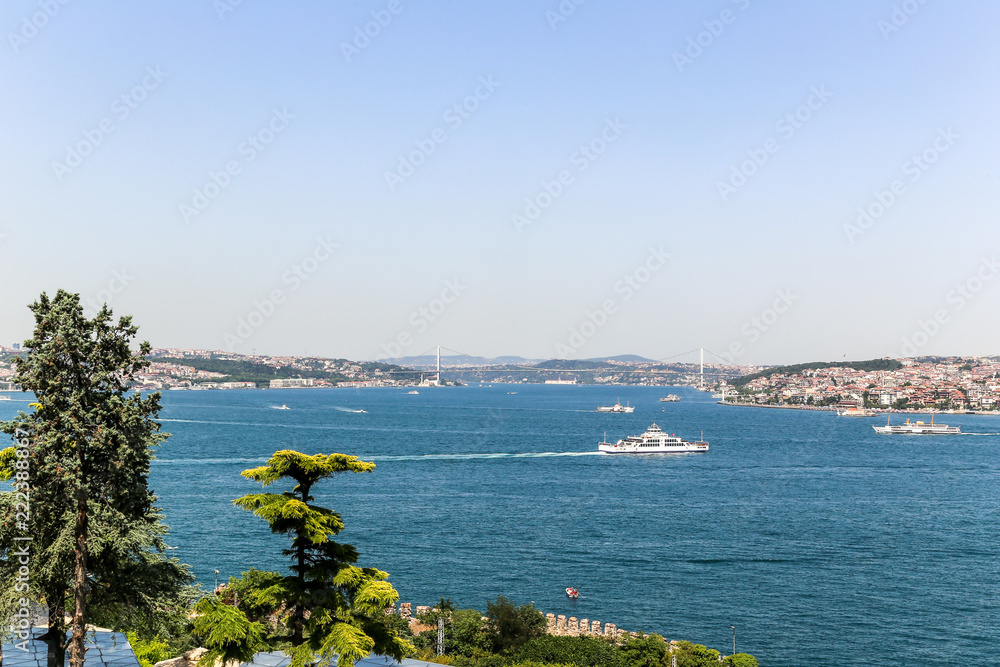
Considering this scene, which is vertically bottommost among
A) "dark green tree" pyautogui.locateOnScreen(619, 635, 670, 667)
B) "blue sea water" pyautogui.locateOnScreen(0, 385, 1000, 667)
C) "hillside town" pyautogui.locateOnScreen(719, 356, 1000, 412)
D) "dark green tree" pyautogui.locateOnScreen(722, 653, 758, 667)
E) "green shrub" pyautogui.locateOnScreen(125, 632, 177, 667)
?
"blue sea water" pyautogui.locateOnScreen(0, 385, 1000, 667)

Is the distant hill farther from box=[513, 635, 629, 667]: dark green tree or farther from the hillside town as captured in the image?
box=[513, 635, 629, 667]: dark green tree

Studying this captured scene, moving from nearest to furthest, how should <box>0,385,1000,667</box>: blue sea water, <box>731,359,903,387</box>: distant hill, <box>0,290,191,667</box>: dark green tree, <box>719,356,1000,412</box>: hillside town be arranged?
<box>0,290,191,667</box>: dark green tree, <box>0,385,1000,667</box>: blue sea water, <box>719,356,1000,412</box>: hillside town, <box>731,359,903,387</box>: distant hill

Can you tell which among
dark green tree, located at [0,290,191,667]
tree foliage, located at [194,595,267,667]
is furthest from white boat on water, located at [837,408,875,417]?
dark green tree, located at [0,290,191,667]

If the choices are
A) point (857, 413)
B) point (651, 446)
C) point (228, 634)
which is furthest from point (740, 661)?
point (857, 413)

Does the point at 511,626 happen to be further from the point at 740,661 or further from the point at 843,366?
the point at 843,366

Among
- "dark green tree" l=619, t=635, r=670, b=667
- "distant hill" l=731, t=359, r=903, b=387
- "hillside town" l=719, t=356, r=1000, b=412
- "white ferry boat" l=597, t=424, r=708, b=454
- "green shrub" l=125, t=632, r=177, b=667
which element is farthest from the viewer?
"distant hill" l=731, t=359, r=903, b=387

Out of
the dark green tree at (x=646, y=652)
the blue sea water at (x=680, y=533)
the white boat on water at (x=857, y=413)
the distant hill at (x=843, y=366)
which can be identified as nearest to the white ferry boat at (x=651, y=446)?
the blue sea water at (x=680, y=533)

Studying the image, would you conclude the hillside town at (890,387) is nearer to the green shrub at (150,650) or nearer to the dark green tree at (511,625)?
the dark green tree at (511,625)

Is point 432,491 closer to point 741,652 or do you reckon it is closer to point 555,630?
point 555,630
